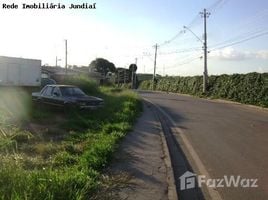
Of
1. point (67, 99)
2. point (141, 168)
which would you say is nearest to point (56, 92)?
point (67, 99)

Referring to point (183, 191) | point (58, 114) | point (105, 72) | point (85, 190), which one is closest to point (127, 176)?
point (183, 191)

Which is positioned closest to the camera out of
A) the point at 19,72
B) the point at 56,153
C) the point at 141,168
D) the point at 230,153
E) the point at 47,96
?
the point at 141,168

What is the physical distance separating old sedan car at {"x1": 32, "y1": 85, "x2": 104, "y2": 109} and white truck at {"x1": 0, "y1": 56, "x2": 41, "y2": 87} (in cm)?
1757

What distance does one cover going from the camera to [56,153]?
34.3 ft

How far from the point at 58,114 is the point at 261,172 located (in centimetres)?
1301

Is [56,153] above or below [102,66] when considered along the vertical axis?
below

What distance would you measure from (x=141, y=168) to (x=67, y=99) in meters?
12.3

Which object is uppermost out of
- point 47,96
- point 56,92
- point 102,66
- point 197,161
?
point 102,66

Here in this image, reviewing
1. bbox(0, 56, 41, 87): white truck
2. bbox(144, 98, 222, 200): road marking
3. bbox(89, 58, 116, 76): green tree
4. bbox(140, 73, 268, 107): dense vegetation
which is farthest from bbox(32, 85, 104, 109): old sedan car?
bbox(89, 58, 116, 76): green tree

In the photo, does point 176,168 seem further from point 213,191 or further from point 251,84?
point 251,84

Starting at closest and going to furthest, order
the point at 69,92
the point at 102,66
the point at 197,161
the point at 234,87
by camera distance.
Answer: the point at 197,161
the point at 69,92
the point at 234,87
the point at 102,66

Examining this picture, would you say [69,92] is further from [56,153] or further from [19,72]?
[19,72]

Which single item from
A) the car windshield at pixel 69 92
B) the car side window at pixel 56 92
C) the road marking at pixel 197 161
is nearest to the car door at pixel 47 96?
the car side window at pixel 56 92

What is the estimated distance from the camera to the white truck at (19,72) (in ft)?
130
